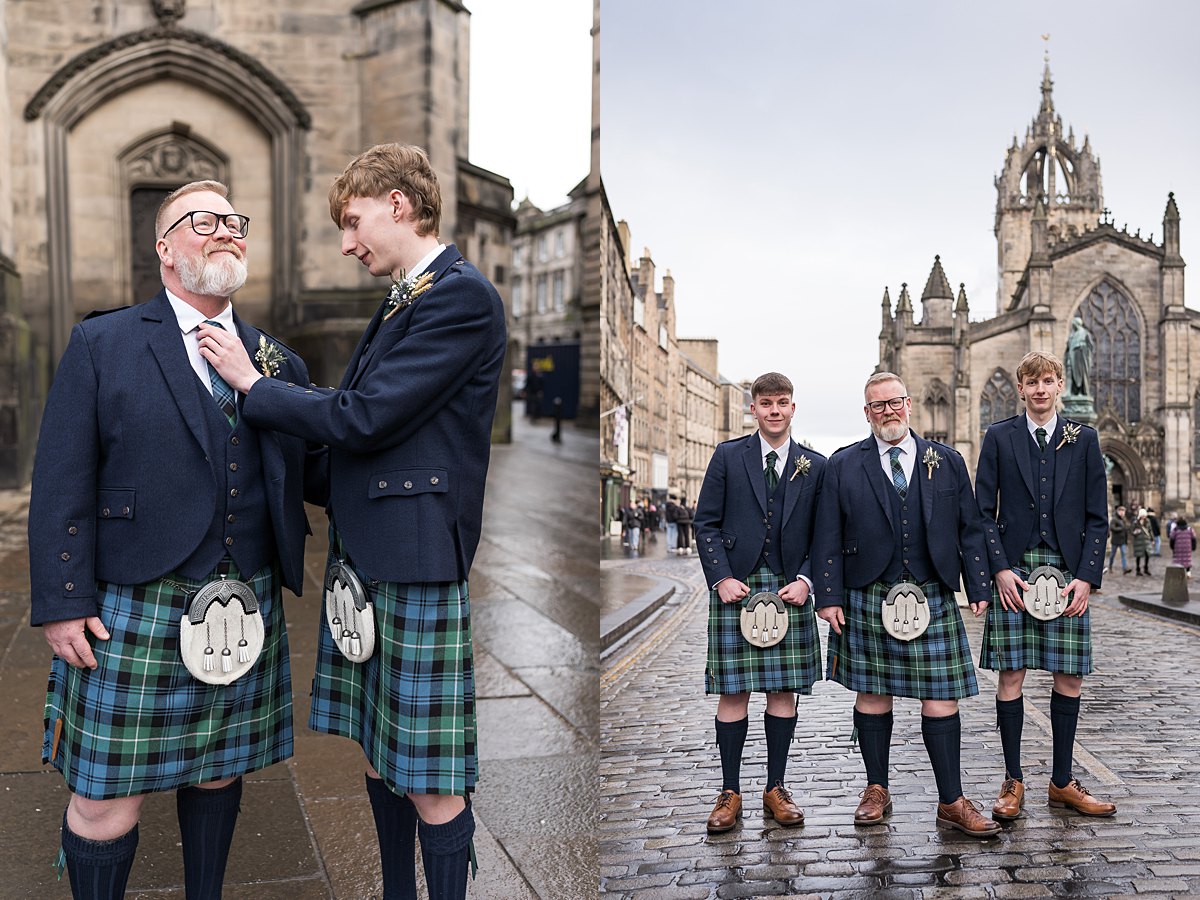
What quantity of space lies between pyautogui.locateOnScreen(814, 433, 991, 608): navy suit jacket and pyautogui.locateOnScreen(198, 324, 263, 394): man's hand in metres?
1.94

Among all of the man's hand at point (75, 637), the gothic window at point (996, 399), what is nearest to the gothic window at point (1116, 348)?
the gothic window at point (996, 399)

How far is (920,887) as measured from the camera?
9.54 ft

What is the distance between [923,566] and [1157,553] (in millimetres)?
1527

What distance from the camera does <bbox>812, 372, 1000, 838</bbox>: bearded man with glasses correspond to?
11.7 ft

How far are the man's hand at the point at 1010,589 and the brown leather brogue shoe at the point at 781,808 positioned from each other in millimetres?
1025

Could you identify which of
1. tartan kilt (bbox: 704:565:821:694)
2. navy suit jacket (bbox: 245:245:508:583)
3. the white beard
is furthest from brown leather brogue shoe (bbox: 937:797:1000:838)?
the white beard

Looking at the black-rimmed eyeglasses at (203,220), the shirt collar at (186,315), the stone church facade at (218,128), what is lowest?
the shirt collar at (186,315)

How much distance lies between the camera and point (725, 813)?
3406 mm

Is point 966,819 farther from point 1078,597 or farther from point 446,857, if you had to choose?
point 446,857

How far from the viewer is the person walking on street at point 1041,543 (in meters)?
3.72

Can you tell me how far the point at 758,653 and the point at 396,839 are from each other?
1.48 metres

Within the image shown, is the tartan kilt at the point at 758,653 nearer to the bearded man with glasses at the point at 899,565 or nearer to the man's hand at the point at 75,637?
the bearded man with glasses at the point at 899,565

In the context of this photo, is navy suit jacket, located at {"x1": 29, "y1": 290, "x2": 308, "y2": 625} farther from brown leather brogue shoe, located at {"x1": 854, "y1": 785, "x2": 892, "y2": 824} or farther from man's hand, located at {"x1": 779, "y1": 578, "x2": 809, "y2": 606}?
brown leather brogue shoe, located at {"x1": 854, "y1": 785, "x2": 892, "y2": 824}

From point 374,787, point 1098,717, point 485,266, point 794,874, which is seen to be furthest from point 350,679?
point 485,266
